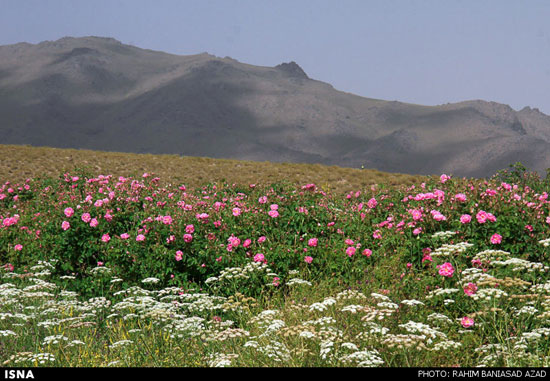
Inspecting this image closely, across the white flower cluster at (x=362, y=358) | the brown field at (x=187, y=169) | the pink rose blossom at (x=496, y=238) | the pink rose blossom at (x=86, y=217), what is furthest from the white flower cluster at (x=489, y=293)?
the brown field at (x=187, y=169)

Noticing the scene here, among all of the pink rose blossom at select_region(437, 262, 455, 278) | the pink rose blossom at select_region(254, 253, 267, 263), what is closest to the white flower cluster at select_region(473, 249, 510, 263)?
the pink rose blossom at select_region(437, 262, 455, 278)

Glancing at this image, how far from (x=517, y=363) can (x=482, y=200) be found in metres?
2.67

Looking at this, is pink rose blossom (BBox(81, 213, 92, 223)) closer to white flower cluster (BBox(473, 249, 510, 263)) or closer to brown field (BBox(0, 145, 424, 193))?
white flower cluster (BBox(473, 249, 510, 263))

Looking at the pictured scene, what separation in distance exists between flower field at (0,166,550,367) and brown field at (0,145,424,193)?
439 inches

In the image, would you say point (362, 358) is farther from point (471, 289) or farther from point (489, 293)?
point (471, 289)

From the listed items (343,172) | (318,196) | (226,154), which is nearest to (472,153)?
(226,154)

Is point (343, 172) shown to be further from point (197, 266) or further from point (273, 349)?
point (273, 349)

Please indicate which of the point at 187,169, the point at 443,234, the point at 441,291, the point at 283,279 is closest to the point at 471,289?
the point at 441,291

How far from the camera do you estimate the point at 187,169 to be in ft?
73.3

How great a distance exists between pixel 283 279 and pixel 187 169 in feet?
55.5

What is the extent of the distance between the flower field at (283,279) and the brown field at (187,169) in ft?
36.6

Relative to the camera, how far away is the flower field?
389 cm

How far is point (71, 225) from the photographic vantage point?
23.9ft
